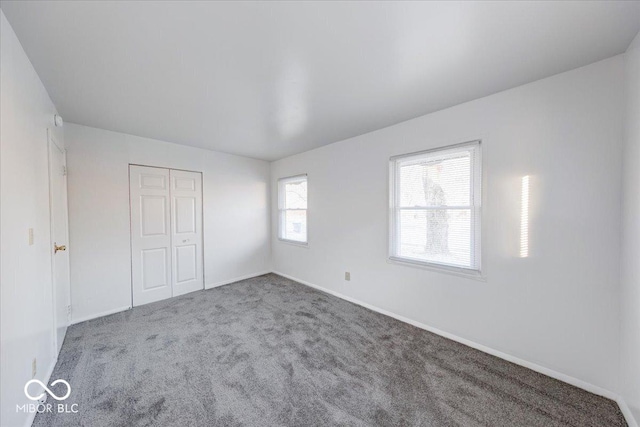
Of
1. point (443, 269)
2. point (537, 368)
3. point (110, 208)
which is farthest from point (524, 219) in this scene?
point (110, 208)

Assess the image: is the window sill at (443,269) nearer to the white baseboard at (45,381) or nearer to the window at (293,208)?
the window at (293,208)

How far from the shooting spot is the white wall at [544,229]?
1.68 m

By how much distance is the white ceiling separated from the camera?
126 cm

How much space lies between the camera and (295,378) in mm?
1882

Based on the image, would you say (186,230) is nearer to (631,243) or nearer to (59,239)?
(59,239)

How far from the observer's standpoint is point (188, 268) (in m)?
3.83

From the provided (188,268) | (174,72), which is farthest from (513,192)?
(188,268)

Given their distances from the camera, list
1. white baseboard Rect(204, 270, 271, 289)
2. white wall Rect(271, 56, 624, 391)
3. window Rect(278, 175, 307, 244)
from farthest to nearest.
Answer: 1. window Rect(278, 175, 307, 244)
2. white baseboard Rect(204, 270, 271, 289)
3. white wall Rect(271, 56, 624, 391)

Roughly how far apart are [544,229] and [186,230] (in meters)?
4.42

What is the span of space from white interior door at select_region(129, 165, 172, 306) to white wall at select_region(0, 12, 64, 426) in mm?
1421

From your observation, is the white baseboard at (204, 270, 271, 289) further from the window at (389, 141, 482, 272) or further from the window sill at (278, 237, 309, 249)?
the window at (389, 141, 482, 272)

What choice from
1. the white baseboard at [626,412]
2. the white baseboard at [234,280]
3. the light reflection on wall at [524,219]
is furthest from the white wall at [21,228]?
the white baseboard at [626,412]

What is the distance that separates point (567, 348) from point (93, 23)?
3877 mm

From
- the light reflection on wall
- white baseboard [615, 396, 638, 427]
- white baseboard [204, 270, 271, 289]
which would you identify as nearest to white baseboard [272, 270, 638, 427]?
white baseboard [615, 396, 638, 427]
